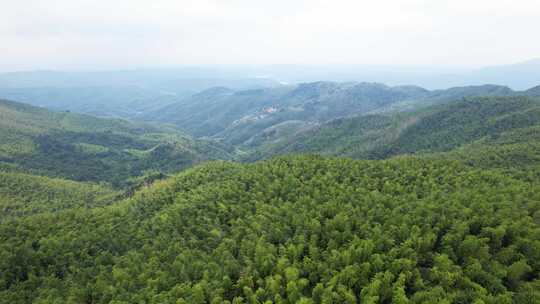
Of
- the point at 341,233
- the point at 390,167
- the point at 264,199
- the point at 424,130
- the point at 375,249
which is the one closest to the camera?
the point at 375,249

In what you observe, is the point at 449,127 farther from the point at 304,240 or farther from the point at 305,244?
the point at 305,244

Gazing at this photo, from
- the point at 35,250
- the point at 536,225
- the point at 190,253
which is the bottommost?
the point at 35,250

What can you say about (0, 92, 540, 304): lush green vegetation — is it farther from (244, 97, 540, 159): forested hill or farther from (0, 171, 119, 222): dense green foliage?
(244, 97, 540, 159): forested hill

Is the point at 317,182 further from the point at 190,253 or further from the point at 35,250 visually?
A: the point at 35,250

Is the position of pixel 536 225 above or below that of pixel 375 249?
above

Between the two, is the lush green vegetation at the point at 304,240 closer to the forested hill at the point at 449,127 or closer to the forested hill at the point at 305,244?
the forested hill at the point at 305,244

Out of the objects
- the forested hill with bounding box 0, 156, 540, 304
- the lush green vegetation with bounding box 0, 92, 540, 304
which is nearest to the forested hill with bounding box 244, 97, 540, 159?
the lush green vegetation with bounding box 0, 92, 540, 304

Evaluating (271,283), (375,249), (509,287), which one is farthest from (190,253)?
(509,287)

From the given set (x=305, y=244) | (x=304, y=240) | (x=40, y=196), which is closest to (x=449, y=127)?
(x=304, y=240)

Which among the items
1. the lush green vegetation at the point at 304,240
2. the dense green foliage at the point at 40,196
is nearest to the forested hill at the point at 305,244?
the lush green vegetation at the point at 304,240
